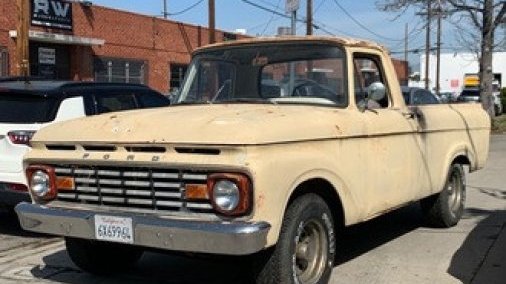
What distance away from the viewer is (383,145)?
6195mm

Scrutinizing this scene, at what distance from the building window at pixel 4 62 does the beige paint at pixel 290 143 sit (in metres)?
20.8

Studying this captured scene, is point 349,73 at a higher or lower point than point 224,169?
higher

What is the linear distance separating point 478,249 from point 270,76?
2.70m

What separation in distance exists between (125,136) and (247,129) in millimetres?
900

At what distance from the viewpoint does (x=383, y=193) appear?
6164 mm

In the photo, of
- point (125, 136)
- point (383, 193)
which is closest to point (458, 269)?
point (383, 193)

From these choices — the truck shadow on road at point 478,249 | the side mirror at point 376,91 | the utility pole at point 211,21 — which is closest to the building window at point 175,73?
the utility pole at point 211,21

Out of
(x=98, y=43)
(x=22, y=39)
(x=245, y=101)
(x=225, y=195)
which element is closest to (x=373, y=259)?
(x=245, y=101)

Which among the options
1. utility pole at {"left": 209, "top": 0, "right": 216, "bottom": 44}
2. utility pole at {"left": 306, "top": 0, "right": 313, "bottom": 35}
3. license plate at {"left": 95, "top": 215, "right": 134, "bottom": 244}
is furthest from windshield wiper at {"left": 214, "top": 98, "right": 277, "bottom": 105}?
utility pole at {"left": 306, "top": 0, "right": 313, "bottom": 35}

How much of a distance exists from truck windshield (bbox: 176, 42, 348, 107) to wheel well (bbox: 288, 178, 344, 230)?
833 mm

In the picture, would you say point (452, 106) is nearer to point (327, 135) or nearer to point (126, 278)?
point (327, 135)

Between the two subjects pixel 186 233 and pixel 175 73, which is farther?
pixel 175 73

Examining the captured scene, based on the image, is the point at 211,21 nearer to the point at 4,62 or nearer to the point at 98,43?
the point at 98,43

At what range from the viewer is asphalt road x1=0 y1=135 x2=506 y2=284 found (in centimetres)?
612
